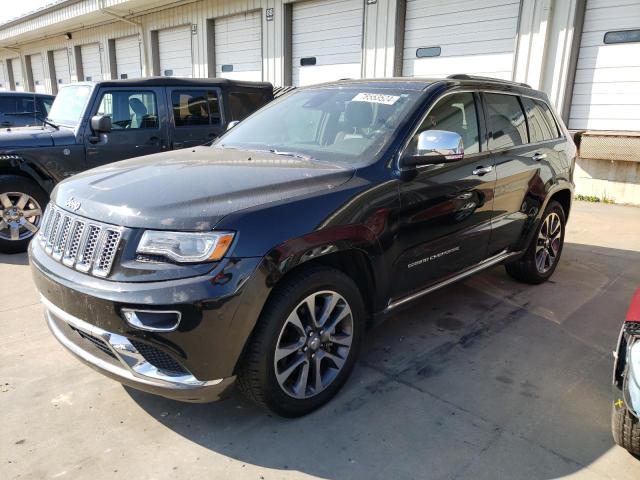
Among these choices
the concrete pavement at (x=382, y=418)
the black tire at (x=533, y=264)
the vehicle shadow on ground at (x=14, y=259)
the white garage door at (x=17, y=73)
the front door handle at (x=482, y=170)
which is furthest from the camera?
the white garage door at (x=17, y=73)

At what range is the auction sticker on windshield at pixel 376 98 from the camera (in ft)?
10.8

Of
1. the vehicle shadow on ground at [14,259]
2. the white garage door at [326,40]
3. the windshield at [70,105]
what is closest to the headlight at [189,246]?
the vehicle shadow on ground at [14,259]

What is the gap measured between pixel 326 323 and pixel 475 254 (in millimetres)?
1578

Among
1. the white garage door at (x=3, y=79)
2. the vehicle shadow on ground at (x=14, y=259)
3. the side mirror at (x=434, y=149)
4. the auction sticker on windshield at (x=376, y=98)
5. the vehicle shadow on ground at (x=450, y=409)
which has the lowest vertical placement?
the vehicle shadow on ground at (x=14, y=259)

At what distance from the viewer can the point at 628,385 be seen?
2.12 meters

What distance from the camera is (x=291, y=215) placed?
2393mm

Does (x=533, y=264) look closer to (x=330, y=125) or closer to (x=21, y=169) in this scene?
(x=330, y=125)

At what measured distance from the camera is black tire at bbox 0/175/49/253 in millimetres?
5465

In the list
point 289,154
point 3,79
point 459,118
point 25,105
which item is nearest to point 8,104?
point 25,105

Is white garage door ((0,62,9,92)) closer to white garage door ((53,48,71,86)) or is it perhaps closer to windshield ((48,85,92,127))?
white garage door ((53,48,71,86))

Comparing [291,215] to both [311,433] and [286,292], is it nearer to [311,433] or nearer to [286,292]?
[286,292]

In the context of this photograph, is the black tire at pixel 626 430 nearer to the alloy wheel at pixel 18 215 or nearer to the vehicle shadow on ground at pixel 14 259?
the vehicle shadow on ground at pixel 14 259

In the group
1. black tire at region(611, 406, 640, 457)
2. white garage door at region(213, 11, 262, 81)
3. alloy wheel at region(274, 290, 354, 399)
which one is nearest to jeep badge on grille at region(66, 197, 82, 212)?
alloy wheel at region(274, 290, 354, 399)

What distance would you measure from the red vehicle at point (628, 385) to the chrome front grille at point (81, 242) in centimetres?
232
